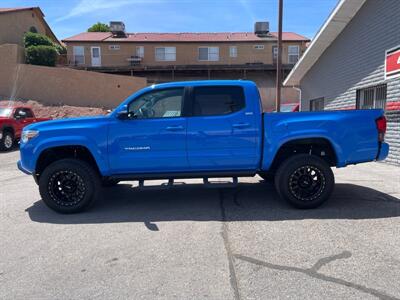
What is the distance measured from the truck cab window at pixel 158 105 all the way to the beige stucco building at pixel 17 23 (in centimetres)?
3232

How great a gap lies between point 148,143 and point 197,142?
2.47 ft

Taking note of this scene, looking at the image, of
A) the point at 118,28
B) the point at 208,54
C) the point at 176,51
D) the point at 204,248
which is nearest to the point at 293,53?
the point at 208,54

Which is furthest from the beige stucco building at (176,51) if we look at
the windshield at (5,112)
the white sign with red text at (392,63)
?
the white sign with red text at (392,63)

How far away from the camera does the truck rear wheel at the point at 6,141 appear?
47.7ft

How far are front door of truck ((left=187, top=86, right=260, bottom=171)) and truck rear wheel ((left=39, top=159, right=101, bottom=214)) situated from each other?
1.61 metres

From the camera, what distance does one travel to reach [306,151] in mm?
5898

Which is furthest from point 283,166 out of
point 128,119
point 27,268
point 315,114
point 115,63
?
point 115,63

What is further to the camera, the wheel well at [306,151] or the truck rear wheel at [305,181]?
the wheel well at [306,151]

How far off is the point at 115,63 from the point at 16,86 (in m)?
10.6

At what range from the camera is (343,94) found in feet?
41.3

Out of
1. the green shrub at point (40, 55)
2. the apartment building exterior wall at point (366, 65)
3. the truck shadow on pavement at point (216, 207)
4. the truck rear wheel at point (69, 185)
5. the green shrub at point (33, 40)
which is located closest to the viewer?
the truck shadow on pavement at point (216, 207)

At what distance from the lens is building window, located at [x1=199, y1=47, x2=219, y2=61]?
1412 inches

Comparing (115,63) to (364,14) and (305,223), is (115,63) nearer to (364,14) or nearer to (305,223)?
(364,14)

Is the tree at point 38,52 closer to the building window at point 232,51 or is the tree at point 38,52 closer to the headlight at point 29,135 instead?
the building window at point 232,51
